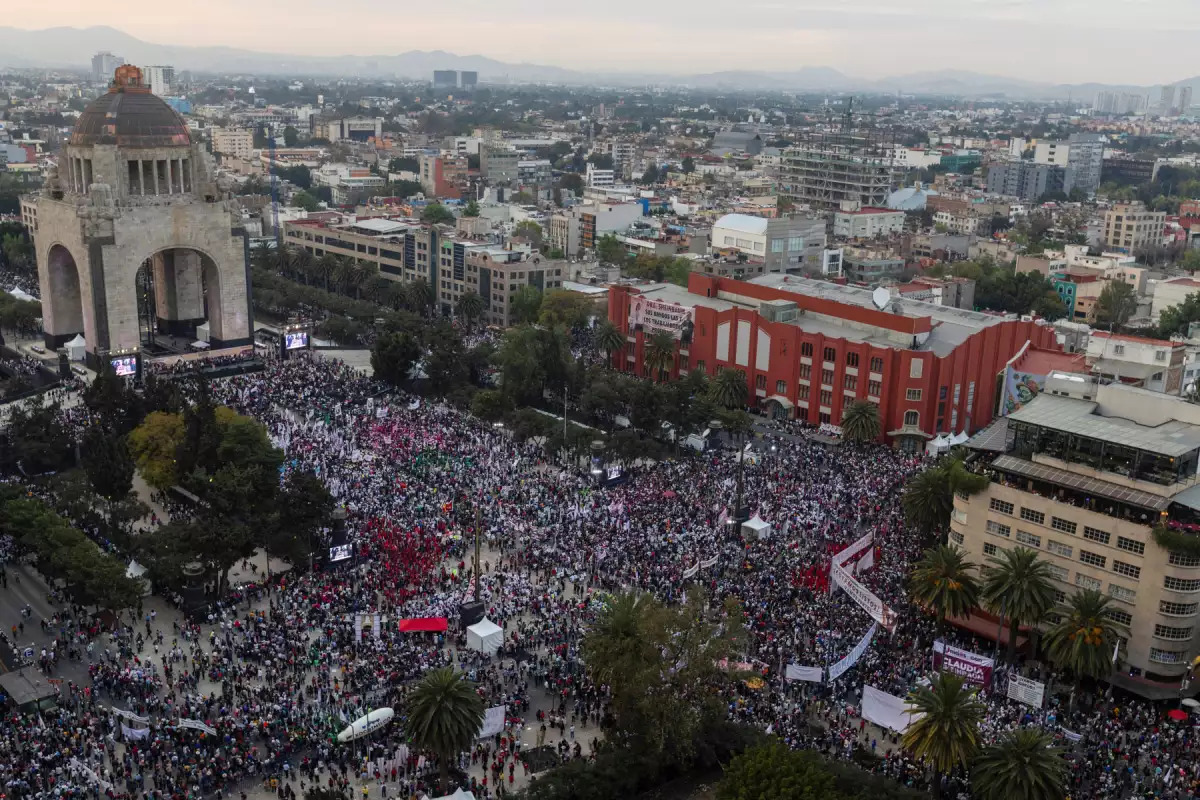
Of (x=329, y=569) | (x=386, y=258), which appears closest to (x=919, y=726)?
(x=329, y=569)

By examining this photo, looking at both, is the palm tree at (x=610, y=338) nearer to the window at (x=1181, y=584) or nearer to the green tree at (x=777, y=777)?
the window at (x=1181, y=584)

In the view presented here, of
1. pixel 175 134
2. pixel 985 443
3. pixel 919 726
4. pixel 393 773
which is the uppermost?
pixel 175 134

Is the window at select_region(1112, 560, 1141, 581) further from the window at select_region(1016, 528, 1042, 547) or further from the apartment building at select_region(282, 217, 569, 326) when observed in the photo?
the apartment building at select_region(282, 217, 569, 326)

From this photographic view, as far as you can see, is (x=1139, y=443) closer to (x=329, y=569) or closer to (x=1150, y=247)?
(x=329, y=569)

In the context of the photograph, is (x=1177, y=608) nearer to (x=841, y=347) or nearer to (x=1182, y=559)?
(x=1182, y=559)

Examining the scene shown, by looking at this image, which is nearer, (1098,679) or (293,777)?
(293,777)

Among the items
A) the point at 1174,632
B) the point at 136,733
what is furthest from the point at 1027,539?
the point at 136,733
